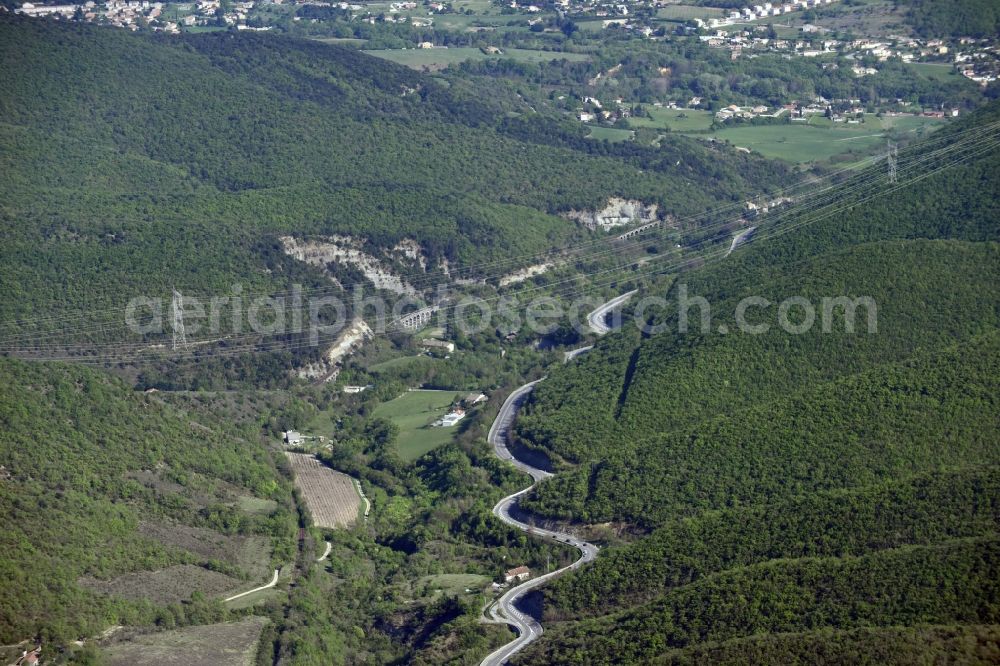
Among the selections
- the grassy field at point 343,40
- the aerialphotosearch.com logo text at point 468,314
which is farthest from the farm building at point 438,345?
the grassy field at point 343,40

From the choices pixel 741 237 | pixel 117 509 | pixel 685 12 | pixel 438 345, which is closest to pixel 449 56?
pixel 685 12

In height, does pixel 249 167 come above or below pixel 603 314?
above

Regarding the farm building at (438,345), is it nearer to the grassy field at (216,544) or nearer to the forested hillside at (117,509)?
the forested hillside at (117,509)

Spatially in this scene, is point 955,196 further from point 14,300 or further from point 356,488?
point 14,300

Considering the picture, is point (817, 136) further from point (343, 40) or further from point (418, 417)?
point (418, 417)

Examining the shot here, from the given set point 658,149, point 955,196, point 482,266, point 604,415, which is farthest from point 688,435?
point 658,149
